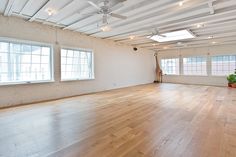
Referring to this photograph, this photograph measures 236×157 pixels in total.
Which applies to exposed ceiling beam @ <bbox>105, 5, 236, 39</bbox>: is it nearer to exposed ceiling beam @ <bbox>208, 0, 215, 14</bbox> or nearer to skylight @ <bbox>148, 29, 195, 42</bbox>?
exposed ceiling beam @ <bbox>208, 0, 215, 14</bbox>

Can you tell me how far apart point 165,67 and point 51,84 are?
28.0 feet

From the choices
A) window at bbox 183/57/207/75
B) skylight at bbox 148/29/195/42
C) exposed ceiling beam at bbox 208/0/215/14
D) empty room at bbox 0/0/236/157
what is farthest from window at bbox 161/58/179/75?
exposed ceiling beam at bbox 208/0/215/14

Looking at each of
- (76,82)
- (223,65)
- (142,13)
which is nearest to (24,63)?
(76,82)

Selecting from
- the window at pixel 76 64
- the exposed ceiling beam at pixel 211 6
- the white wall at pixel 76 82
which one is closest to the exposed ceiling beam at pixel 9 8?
the white wall at pixel 76 82

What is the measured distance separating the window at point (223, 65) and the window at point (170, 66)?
87.3 inches

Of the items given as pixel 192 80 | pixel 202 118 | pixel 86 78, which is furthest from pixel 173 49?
pixel 202 118

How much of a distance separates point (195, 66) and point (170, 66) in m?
1.69

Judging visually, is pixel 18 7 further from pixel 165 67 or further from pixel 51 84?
pixel 165 67

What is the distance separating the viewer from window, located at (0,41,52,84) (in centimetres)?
444

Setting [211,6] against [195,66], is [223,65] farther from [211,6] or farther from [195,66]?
[211,6]

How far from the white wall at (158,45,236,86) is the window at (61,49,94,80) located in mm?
6533

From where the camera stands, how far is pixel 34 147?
6.69 ft

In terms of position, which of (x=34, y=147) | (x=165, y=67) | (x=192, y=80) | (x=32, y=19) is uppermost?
(x=32, y=19)

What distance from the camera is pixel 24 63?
486cm
